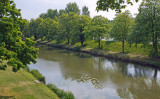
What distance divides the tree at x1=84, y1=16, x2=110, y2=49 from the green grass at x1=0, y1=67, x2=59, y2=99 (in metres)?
35.3

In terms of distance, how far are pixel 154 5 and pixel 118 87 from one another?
882 inches

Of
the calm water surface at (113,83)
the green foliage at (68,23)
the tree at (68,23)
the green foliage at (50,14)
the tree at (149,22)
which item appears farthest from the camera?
the green foliage at (50,14)

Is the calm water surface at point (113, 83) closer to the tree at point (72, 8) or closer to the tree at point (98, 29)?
the tree at point (98, 29)

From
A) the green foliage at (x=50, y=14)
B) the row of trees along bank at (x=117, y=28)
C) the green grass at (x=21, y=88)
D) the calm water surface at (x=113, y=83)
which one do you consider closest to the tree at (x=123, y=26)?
the row of trees along bank at (x=117, y=28)

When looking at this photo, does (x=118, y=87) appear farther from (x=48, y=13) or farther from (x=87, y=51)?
(x=48, y=13)

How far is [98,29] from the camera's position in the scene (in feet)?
171

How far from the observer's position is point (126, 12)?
1731 inches

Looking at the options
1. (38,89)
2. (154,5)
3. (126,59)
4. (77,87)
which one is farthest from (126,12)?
(38,89)

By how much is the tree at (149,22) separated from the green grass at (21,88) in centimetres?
2653

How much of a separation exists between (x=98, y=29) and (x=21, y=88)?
1546 inches

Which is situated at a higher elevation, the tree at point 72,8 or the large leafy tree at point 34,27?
the tree at point 72,8

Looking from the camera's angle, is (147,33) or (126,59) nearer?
(147,33)

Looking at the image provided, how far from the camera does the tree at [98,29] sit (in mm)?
51656

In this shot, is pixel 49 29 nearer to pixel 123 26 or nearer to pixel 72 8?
pixel 123 26
